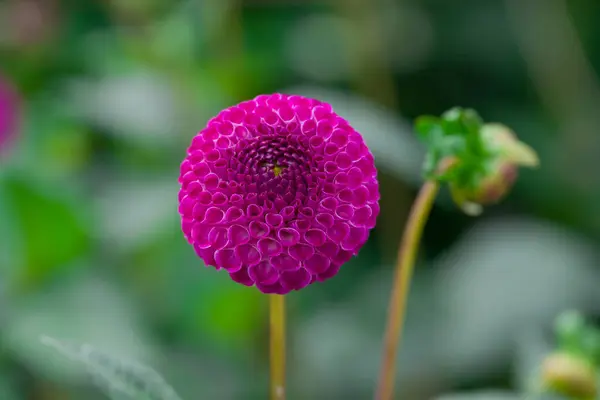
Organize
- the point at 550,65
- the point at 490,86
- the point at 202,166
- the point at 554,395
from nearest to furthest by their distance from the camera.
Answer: the point at 202,166, the point at 554,395, the point at 550,65, the point at 490,86

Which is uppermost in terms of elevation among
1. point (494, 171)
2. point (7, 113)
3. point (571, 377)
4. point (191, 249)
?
point (7, 113)

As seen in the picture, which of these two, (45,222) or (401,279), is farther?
(45,222)

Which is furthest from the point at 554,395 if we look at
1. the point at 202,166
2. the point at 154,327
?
the point at 154,327

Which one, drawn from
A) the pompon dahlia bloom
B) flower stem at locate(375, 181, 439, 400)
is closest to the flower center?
the pompon dahlia bloom

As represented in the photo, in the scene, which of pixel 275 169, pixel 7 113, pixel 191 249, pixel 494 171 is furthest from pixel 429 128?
pixel 7 113

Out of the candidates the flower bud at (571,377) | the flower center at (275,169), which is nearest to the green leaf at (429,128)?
the flower center at (275,169)

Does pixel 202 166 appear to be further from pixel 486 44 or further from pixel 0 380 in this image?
pixel 486 44

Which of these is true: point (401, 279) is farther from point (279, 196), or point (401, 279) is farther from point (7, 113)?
point (7, 113)
